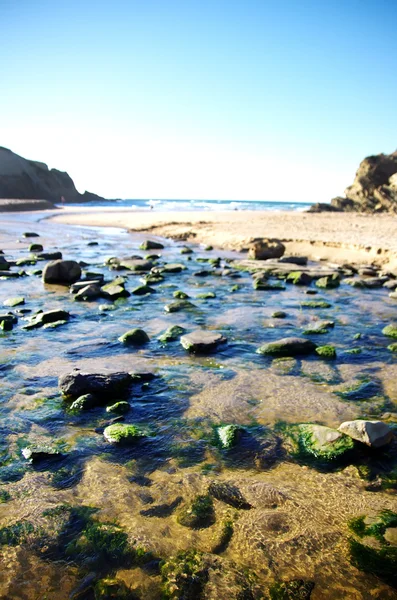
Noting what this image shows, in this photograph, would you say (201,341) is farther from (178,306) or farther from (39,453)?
(39,453)

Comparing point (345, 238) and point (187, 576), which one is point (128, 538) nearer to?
point (187, 576)

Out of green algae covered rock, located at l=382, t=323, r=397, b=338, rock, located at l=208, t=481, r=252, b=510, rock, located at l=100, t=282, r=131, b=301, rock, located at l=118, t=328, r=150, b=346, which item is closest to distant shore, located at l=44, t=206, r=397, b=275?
green algae covered rock, located at l=382, t=323, r=397, b=338

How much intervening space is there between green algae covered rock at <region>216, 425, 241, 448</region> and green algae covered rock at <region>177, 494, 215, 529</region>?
0.76m

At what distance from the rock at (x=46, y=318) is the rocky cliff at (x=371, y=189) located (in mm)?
41336

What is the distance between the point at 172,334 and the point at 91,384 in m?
2.43

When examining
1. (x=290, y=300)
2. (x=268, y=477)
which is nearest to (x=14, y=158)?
(x=290, y=300)

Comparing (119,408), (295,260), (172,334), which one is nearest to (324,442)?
(119,408)

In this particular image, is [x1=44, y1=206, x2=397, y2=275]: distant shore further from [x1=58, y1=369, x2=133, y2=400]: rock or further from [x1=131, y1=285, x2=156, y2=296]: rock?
[x1=58, y1=369, x2=133, y2=400]: rock

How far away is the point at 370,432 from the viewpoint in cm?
361

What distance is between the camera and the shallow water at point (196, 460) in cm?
244

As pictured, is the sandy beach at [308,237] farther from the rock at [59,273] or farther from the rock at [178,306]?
the rock at [59,273]

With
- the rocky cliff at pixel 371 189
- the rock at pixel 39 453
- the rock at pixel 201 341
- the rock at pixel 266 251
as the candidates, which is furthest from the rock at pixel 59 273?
the rocky cliff at pixel 371 189

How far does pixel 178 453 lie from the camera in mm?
3619

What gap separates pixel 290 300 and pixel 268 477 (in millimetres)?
6770
